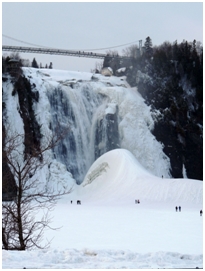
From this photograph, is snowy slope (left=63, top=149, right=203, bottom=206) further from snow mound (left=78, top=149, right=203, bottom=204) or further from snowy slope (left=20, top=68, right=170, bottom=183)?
snowy slope (left=20, top=68, right=170, bottom=183)

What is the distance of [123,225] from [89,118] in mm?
34243

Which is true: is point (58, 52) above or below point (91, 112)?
above

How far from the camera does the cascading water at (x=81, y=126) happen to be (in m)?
63.8

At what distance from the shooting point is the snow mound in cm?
5250

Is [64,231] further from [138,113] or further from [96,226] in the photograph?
[138,113]

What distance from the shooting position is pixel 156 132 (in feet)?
234

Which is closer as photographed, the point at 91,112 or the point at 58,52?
the point at 91,112

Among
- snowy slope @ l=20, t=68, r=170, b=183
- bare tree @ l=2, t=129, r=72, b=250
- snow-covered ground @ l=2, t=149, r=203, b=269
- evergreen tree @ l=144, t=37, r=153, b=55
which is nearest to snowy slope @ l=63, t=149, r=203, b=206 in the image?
snow-covered ground @ l=2, t=149, r=203, b=269

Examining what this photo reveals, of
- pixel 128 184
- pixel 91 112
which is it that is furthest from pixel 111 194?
pixel 91 112

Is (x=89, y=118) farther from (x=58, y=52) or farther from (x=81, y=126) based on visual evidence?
(x=58, y=52)

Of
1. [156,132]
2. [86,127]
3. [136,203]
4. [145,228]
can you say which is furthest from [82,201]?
[145,228]

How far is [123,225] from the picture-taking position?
111 ft

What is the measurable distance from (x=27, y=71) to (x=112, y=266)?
56.0 m

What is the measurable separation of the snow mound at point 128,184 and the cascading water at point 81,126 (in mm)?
3166
